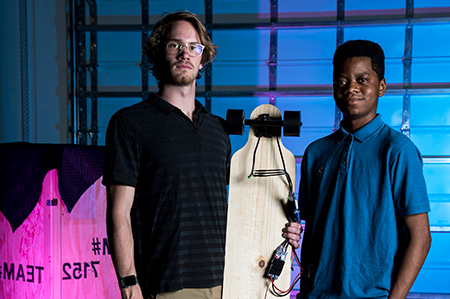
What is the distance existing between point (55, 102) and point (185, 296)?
299 cm

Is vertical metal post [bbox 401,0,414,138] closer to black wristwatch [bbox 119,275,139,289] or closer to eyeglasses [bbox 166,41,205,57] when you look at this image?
eyeglasses [bbox 166,41,205,57]

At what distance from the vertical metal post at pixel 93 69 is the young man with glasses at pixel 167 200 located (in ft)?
8.02

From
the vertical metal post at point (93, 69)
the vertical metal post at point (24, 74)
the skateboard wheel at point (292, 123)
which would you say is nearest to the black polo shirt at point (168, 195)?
the skateboard wheel at point (292, 123)

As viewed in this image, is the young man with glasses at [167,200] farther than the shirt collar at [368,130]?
Yes

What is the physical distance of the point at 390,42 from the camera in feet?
11.1

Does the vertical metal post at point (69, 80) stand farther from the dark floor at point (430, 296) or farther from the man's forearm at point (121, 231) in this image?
the dark floor at point (430, 296)

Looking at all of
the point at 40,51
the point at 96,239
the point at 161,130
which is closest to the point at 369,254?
the point at 161,130

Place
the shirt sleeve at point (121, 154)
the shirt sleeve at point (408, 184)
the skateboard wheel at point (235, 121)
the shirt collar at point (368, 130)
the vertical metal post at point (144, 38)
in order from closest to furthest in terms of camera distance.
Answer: the shirt sleeve at point (408, 184)
the shirt collar at point (368, 130)
the shirt sleeve at point (121, 154)
the skateboard wheel at point (235, 121)
the vertical metal post at point (144, 38)

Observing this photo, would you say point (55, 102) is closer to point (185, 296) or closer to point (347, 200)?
point (185, 296)

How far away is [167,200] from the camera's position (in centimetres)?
129

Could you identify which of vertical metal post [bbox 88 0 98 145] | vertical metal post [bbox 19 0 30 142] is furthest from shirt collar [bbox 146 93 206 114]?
vertical metal post [bbox 19 0 30 142]

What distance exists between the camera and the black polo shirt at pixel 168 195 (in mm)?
1272

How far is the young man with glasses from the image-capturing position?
4.16 ft

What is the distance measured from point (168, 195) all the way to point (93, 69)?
279cm
